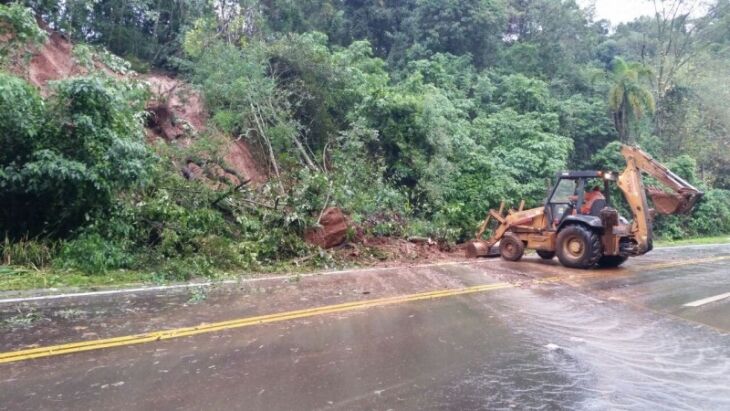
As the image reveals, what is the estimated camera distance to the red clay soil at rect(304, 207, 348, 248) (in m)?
13.3

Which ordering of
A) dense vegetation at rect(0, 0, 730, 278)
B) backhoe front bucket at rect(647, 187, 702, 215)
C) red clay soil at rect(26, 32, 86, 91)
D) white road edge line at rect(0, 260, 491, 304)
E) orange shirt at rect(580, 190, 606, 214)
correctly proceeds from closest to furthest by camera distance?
white road edge line at rect(0, 260, 491, 304)
dense vegetation at rect(0, 0, 730, 278)
backhoe front bucket at rect(647, 187, 702, 215)
orange shirt at rect(580, 190, 606, 214)
red clay soil at rect(26, 32, 86, 91)

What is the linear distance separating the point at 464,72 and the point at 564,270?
69.2ft

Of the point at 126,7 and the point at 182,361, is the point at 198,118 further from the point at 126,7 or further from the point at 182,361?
the point at 182,361

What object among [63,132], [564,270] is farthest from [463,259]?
[63,132]

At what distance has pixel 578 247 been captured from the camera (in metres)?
12.6

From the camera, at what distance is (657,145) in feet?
108

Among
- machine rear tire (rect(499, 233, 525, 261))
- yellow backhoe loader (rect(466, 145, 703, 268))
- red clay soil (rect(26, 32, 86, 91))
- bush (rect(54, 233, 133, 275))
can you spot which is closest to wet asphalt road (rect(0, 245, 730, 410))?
bush (rect(54, 233, 133, 275))

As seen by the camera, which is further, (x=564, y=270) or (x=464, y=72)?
(x=464, y=72)

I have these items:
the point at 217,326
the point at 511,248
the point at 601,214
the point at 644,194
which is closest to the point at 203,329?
the point at 217,326

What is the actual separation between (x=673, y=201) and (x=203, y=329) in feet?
35.7

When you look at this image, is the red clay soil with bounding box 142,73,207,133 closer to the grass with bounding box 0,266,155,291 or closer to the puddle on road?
the grass with bounding box 0,266,155,291

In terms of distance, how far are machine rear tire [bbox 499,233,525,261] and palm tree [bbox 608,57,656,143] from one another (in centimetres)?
1969

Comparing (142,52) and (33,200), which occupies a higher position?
(142,52)

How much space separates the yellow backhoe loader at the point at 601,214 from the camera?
12.3 meters
